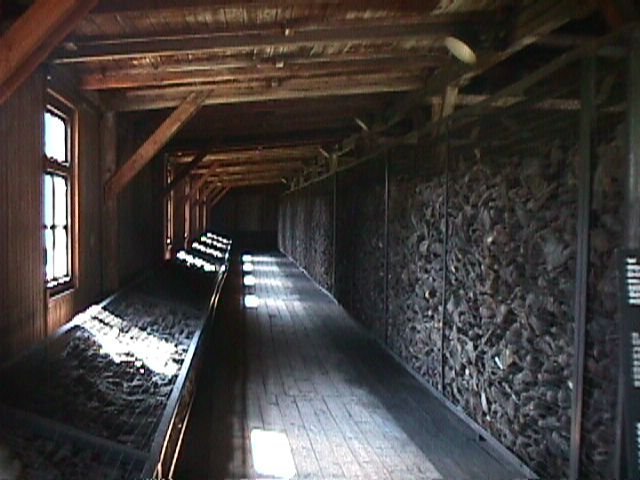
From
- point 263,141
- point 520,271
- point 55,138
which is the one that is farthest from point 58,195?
point 263,141

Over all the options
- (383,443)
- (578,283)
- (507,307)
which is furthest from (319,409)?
(578,283)

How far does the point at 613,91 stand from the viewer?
263 centimetres

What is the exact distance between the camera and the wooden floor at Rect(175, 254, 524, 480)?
3492 millimetres

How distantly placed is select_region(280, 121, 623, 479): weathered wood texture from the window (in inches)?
114

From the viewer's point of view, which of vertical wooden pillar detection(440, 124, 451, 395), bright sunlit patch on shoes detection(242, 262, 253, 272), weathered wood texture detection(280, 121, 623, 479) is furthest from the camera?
bright sunlit patch on shoes detection(242, 262, 253, 272)

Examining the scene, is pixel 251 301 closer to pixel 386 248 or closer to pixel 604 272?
pixel 386 248

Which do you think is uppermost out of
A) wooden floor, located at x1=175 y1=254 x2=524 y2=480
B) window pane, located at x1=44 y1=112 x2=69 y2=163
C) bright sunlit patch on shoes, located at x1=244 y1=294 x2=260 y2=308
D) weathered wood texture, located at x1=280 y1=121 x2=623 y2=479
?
window pane, located at x1=44 y1=112 x2=69 y2=163

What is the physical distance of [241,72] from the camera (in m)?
5.05

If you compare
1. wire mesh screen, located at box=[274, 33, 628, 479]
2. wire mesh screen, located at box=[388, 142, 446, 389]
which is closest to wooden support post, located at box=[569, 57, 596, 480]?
wire mesh screen, located at box=[274, 33, 628, 479]

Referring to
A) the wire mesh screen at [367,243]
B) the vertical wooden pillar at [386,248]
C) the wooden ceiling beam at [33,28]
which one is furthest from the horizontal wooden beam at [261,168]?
the wooden ceiling beam at [33,28]

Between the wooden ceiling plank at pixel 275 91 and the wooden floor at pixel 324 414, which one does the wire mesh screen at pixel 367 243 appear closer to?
the wooden floor at pixel 324 414

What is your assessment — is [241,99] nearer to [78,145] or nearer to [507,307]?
[78,145]

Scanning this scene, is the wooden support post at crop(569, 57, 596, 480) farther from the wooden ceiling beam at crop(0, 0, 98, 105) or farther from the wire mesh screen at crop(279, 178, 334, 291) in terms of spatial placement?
the wire mesh screen at crop(279, 178, 334, 291)

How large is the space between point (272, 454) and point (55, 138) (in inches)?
114
